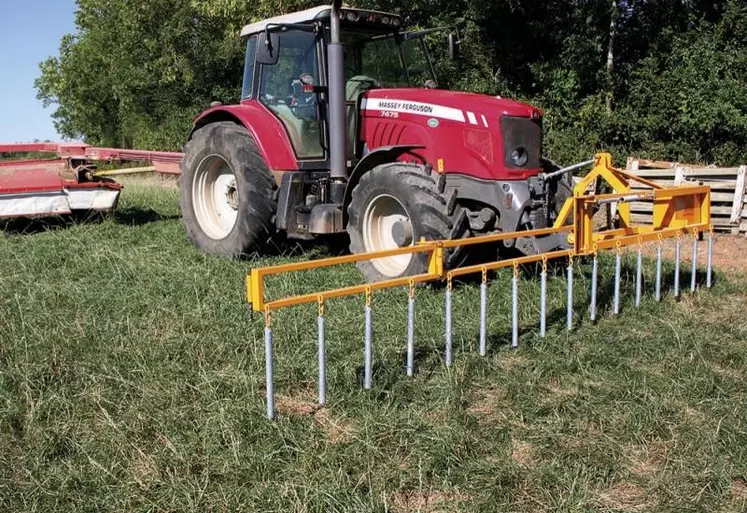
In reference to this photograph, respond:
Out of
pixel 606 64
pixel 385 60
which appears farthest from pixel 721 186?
pixel 385 60

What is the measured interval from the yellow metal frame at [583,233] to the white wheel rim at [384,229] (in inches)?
28.6

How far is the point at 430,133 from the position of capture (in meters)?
6.21

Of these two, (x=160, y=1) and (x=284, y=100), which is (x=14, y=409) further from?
(x=160, y=1)

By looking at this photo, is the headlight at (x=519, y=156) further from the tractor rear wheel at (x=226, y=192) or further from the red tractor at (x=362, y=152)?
the tractor rear wheel at (x=226, y=192)

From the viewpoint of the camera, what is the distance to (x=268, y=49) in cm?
671

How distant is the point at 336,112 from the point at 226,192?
6.99ft

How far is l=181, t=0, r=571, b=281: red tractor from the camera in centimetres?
586

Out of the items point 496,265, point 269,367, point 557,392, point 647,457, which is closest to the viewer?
point 647,457

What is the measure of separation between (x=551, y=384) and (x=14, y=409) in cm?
290

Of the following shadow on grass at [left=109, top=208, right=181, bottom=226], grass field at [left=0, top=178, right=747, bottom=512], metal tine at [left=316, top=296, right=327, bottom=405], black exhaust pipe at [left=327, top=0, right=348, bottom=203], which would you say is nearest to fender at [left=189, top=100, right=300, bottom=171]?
black exhaust pipe at [left=327, top=0, right=348, bottom=203]

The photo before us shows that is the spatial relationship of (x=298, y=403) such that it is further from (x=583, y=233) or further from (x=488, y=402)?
(x=583, y=233)

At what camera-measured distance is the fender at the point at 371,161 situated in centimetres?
626

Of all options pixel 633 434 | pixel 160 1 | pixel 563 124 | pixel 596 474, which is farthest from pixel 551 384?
pixel 160 1

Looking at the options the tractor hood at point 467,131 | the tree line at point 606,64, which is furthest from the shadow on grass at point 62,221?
the tree line at point 606,64
